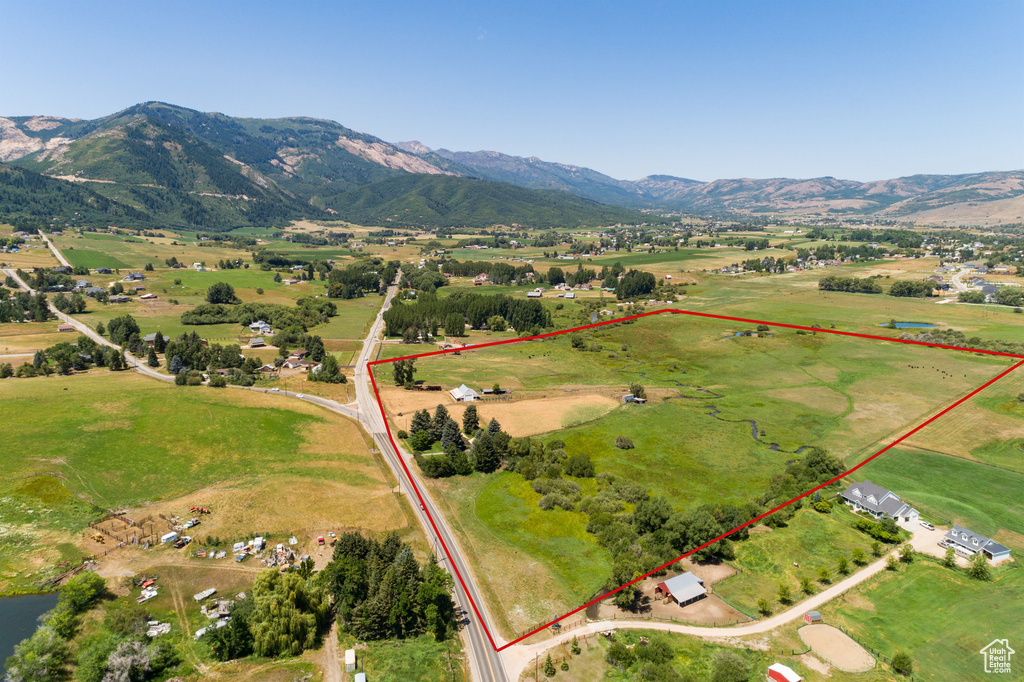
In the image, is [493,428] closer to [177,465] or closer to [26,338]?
[177,465]

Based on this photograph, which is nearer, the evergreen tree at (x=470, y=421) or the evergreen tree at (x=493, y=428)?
the evergreen tree at (x=493, y=428)

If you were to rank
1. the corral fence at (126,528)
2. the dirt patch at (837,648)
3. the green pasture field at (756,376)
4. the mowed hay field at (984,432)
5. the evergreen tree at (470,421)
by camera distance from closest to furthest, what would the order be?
the dirt patch at (837,648), the corral fence at (126,528), the mowed hay field at (984,432), the evergreen tree at (470,421), the green pasture field at (756,376)

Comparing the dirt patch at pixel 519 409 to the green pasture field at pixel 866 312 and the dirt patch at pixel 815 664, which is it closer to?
the dirt patch at pixel 815 664

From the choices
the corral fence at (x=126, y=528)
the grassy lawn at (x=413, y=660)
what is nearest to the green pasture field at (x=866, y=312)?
the grassy lawn at (x=413, y=660)

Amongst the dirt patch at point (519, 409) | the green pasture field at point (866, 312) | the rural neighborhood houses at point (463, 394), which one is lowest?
the dirt patch at point (519, 409)

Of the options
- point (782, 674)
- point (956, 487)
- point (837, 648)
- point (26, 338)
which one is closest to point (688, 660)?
point (782, 674)

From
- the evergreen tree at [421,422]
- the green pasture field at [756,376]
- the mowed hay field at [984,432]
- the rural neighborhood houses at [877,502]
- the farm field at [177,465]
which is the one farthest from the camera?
the green pasture field at [756,376]

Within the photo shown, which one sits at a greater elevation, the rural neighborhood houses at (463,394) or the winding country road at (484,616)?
the rural neighborhood houses at (463,394)
